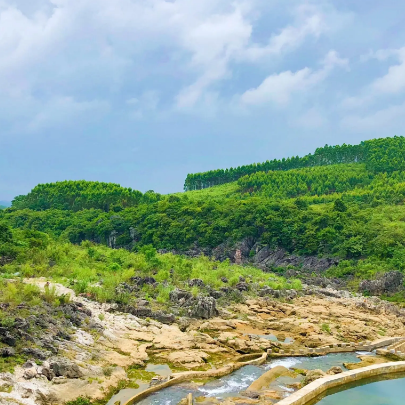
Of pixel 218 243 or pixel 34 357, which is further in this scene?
pixel 218 243

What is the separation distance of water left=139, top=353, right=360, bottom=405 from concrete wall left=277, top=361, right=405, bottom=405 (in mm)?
904

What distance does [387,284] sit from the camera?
35.9m

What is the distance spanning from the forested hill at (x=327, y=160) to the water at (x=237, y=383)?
75.9 metres

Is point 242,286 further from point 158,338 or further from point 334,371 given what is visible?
point 334,371

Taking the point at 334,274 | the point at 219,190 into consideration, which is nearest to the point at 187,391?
the point at 334,274

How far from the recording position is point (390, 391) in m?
16.3

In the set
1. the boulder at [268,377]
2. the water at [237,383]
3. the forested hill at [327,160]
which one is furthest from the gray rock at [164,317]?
the forested hill at [327,160]

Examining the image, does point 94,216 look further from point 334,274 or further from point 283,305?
point 283,305

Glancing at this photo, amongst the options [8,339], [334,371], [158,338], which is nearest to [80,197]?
[158,338]

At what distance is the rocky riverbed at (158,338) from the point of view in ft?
48.2

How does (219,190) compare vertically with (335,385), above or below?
above

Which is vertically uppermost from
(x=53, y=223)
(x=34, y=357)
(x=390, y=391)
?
(x=53, y=223)

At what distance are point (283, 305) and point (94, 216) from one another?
4899cm

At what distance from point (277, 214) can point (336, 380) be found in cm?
3974
